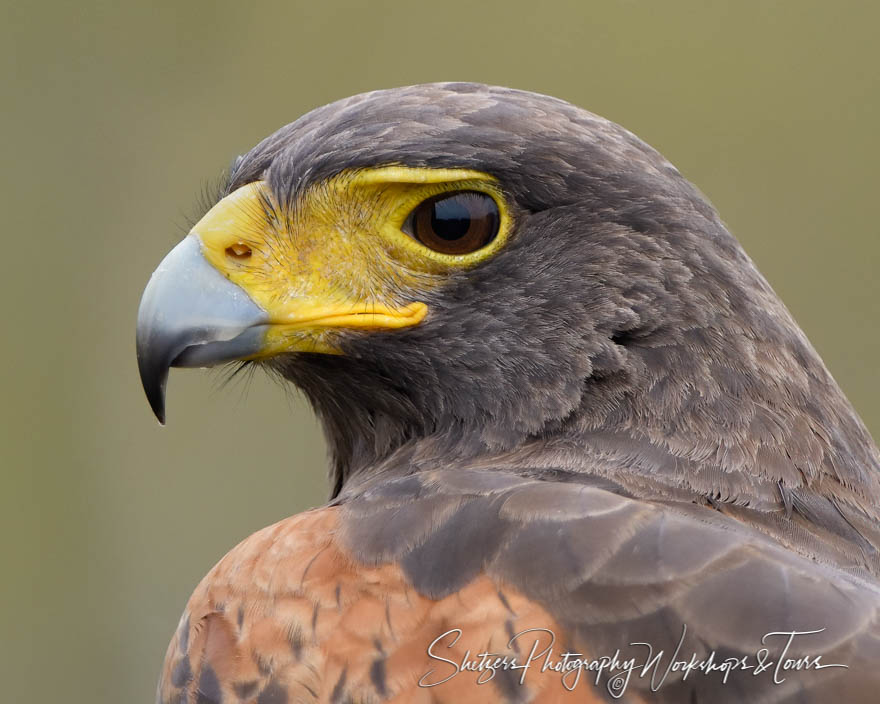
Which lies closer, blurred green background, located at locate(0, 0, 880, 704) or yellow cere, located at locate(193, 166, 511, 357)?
yellow cere, located at locate(193, 166, 511, 357)

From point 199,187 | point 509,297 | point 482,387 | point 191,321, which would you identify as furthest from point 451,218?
point 199,187

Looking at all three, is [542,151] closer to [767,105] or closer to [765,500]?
[765,500]

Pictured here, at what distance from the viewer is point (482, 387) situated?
2.31 metres

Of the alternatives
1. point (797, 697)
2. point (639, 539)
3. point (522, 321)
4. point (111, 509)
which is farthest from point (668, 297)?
point (111, 509)

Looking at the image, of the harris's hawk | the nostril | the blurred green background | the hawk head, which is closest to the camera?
the harris's hawk

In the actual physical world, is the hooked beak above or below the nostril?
below

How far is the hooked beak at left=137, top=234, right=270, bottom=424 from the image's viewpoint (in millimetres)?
2209

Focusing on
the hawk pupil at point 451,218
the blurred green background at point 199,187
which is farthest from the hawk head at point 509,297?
the blurred green background at point 199,187

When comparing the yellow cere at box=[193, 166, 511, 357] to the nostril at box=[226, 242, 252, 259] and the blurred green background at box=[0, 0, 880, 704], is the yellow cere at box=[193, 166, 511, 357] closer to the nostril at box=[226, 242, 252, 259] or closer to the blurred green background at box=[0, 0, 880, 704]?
the nostril at box=[226, 242, 252, 259]

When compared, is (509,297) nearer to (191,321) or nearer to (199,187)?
(191,321)

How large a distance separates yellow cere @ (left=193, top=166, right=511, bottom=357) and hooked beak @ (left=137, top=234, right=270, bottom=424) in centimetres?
3

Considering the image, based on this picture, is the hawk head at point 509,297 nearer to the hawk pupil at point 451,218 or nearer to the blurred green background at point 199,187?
the hawk pupil at point 451,218

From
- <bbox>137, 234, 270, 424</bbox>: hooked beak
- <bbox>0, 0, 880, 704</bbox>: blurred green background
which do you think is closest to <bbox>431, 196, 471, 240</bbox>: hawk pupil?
<bbox>137, 234, 270, 424</bbox>: hooked beak

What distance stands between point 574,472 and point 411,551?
339 millimetres
